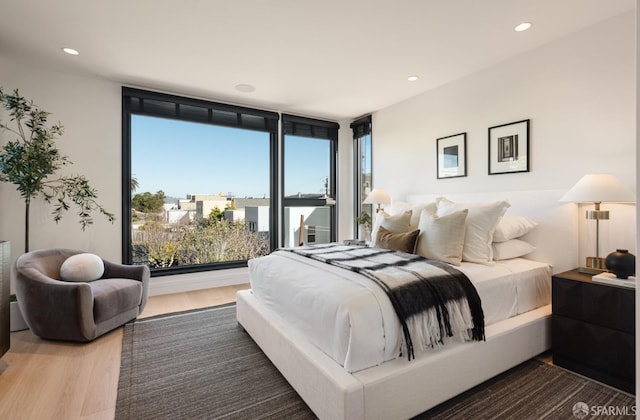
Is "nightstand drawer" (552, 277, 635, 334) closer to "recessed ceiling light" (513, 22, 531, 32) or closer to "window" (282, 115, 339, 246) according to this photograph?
"recessed ceiling light" (513, 22, 531, 32)

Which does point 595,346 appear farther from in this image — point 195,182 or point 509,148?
point 195,182

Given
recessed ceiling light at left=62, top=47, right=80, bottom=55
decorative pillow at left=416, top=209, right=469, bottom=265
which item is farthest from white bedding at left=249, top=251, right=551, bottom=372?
recessed ceiling light at left=62, top=47, right=80, bottom=55

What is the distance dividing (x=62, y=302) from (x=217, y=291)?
1.81 m

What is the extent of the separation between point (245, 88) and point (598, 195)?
354 centimetres

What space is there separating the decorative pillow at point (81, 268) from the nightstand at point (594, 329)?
3.89m

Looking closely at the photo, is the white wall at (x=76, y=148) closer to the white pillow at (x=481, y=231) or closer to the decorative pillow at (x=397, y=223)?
the decorative pillow at (x=397, y=223)

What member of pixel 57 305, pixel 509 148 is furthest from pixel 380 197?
pixel 57 305

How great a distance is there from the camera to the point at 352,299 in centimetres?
153

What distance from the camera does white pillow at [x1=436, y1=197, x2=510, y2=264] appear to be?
2.43 m

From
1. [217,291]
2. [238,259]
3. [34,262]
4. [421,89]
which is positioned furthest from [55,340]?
[421,89]

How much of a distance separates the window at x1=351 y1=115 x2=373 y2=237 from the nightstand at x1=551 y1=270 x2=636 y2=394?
302 cm

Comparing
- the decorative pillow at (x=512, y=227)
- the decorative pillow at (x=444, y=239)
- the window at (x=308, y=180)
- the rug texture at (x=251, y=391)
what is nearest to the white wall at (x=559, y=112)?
the decorative pillow at (x=512, y=227)

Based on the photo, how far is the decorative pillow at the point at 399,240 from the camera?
2521mm

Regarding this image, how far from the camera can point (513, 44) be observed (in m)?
2.68
